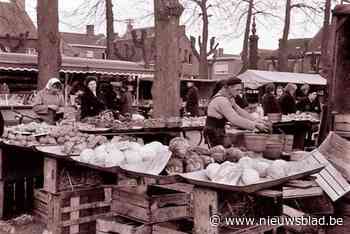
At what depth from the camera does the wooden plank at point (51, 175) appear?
4.62 meters

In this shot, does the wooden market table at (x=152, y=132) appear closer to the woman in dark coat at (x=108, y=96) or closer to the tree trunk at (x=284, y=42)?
the woman in dark coat at (x=108, y=96)

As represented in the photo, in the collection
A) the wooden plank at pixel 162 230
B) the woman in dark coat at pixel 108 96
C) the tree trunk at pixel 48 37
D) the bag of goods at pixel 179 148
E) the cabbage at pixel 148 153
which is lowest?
the wooden plank at pixel 162 230

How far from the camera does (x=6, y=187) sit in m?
5.64

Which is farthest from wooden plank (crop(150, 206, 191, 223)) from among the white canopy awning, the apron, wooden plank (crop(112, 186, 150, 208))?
the white canopy awning

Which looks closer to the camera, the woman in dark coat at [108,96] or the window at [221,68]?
the woman in dark coat at [108,96]

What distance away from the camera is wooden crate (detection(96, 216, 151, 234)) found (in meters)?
3.74


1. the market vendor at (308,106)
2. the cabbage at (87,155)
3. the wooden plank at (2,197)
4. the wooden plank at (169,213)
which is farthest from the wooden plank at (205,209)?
the market vendor at (308,106)

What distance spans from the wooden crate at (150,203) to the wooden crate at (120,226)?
0.06 m

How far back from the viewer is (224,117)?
5.94 m

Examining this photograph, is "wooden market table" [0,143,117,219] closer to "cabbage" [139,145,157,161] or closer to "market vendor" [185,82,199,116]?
"cabbage" [139,145,157,161]

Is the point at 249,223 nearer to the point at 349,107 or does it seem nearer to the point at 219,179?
the point at 219,179

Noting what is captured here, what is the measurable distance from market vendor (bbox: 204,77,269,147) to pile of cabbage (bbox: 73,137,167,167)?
1828 mm

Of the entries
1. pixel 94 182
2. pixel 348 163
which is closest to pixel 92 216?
pixel 94 182

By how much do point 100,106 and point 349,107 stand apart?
167 inches
